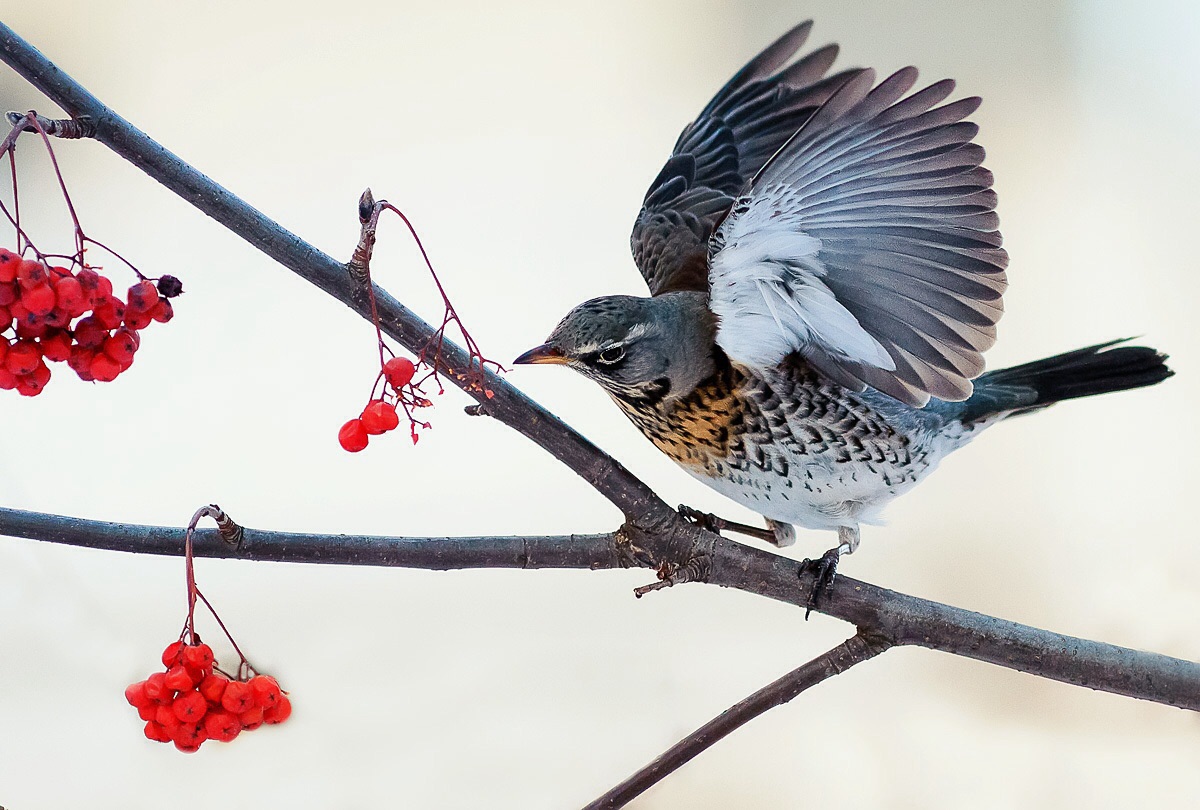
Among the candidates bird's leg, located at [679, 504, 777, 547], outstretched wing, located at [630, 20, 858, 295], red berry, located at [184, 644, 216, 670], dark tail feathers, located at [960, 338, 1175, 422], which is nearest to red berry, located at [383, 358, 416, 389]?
red berry, located at [184, 644, 216, 670]

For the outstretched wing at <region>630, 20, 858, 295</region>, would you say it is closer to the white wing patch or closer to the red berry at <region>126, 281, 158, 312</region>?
the white wing patch

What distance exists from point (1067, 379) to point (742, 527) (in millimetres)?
381

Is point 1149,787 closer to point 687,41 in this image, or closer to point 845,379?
point 845,379

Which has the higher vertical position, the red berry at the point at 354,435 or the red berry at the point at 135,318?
the red berry at the point at 135,318

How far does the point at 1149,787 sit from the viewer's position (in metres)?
1.62

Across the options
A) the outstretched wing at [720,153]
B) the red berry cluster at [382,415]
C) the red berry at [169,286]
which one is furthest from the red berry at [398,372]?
the outstretched wing at [720,153]

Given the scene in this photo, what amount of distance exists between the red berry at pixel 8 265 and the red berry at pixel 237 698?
0.96 ft

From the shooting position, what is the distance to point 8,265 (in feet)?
1.84

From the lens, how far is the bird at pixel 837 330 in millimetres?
774

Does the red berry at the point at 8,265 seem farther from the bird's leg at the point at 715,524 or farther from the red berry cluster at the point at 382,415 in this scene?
the bird's leg at the point at 715,524

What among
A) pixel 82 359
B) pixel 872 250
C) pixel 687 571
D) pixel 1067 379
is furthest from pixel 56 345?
pixel 1067 379

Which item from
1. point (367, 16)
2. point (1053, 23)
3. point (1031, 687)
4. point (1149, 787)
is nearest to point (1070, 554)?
point (1031, 687)

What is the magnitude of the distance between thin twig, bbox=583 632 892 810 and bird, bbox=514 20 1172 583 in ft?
0.25

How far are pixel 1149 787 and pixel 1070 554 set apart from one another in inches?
14.5
